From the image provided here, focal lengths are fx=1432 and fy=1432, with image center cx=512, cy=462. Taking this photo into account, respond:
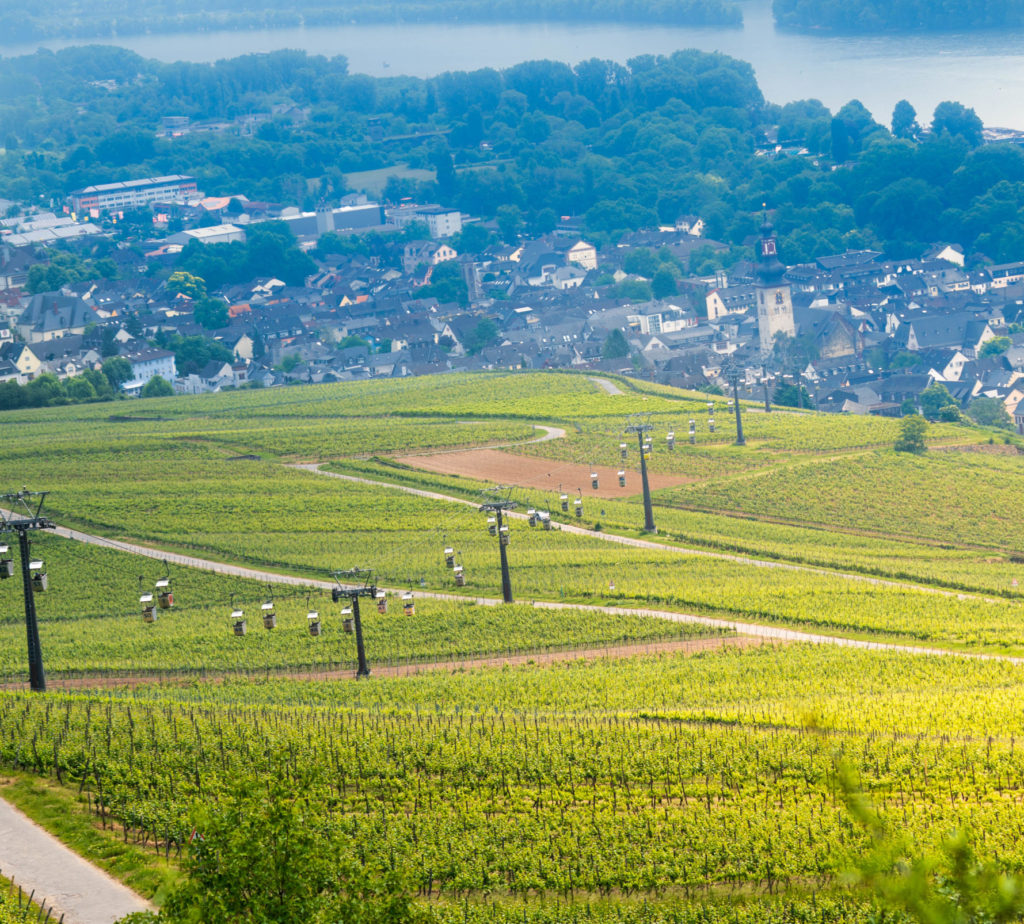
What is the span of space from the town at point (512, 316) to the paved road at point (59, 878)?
66.6 metres

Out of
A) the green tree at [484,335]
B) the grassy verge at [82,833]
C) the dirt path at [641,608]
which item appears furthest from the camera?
the green tree at [484,335]

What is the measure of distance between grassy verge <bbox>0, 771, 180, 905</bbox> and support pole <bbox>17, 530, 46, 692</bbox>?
5.73 m

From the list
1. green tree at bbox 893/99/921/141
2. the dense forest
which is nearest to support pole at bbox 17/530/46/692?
the dense forest

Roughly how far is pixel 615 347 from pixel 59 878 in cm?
9314

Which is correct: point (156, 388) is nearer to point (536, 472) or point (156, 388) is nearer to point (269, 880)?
point (536, 472)

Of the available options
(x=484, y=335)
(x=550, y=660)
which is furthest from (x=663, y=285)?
(x=550, y=660)

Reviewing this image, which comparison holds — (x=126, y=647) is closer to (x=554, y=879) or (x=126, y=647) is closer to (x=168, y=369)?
(x=554, y=879)

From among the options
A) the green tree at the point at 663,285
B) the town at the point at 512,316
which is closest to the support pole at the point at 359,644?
the town at the point at 512,316

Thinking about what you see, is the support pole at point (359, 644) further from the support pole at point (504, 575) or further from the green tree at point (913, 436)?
the green tree at point (913, 436)

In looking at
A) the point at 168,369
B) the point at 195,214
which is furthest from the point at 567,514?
the point at 195,214

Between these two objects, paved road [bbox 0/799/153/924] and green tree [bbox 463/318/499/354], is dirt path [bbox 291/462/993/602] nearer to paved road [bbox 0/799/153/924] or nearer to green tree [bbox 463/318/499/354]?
paved road [bbox 0/799/153/924]

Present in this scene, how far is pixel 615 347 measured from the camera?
370ft

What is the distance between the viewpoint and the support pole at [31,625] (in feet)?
103

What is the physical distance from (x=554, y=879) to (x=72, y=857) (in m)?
7.70
